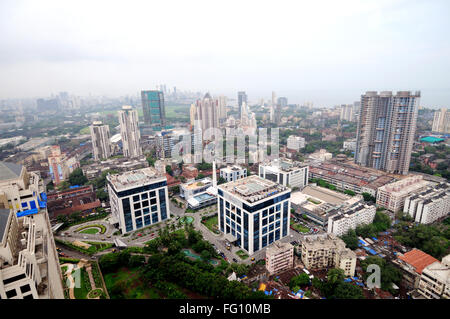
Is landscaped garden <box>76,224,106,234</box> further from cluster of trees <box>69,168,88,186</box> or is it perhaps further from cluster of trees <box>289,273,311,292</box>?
cluster of trees <box>289,273,311,292</box>

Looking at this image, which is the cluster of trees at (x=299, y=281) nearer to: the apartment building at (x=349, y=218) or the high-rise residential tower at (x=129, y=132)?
the apartment building at (x=349, y=218)

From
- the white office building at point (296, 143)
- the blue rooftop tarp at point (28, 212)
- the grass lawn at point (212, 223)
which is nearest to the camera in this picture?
the blue rooftop tarp at point (28, 212)

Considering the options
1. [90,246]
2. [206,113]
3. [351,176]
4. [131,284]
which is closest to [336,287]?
[131,284]

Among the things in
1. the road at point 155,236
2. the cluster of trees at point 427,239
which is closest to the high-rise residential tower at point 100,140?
the road at point 155,236

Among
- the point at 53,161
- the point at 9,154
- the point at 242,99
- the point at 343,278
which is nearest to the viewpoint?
the point at 343,278
